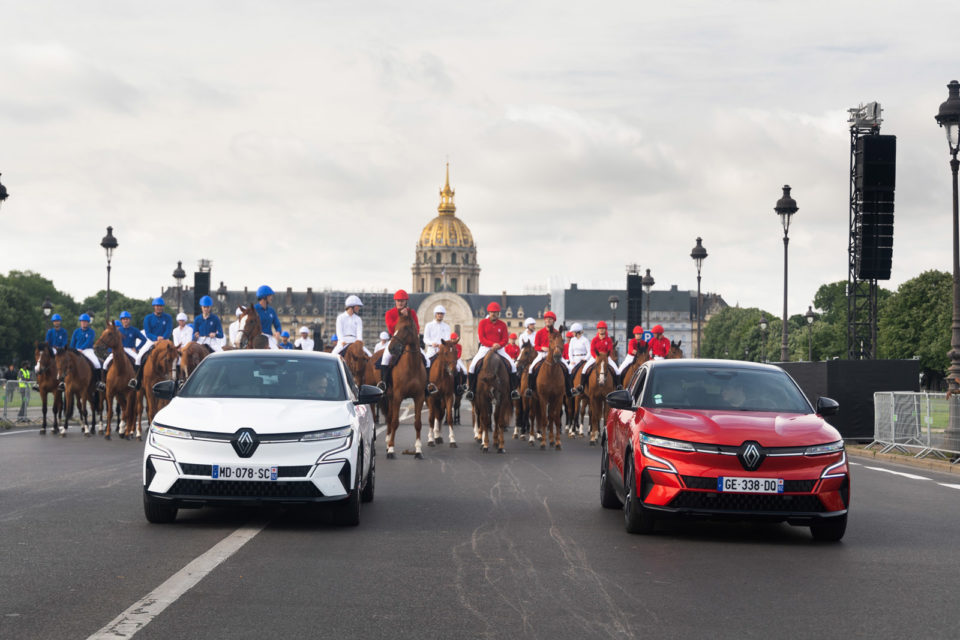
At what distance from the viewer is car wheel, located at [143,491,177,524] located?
10.8 metres

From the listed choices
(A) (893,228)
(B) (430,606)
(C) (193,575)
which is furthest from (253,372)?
(A) (893,228)

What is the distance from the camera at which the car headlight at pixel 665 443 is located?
10.5 m

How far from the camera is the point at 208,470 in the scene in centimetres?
1034

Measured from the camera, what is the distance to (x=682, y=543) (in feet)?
34.4

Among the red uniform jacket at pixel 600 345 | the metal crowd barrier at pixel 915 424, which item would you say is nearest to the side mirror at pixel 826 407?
the metal crowd barrier at pixel 915 424

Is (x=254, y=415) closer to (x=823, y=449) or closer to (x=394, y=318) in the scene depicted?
(x=823, y=449)

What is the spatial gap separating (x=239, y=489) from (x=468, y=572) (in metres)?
2.39

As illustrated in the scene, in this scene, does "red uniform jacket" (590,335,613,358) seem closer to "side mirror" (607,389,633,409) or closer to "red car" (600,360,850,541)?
"side mirror" (607,389,633,409)

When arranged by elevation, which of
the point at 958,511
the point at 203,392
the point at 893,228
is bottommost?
the point at 958,511

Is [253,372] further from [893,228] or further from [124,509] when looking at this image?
[893,228]

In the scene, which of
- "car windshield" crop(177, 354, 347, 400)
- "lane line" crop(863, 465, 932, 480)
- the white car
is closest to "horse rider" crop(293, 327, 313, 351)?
"lane line" crop(863, 465, 932, 480)

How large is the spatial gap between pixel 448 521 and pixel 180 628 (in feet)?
16.5

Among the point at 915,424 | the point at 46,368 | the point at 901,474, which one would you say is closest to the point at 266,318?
the point at 46,368

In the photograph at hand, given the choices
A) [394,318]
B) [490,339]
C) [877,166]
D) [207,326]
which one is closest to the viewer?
[394,318]
